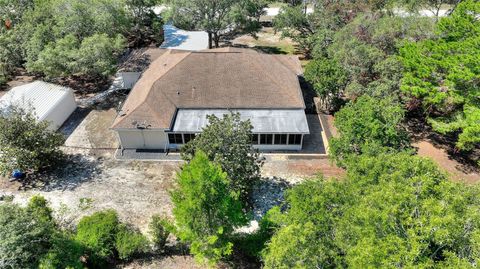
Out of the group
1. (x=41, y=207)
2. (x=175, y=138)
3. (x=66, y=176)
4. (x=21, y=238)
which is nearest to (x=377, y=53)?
(x=175, y=138)

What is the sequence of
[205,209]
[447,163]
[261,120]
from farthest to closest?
1. [261,120]
2. [447,163]
3. [205,209]

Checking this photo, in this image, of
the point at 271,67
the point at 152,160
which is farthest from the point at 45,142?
the point at 271,67

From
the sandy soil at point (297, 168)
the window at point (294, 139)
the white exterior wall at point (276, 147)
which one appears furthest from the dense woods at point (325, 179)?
the white exterior wall at point (276, 147)

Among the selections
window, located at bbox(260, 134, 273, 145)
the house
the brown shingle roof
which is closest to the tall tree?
the house

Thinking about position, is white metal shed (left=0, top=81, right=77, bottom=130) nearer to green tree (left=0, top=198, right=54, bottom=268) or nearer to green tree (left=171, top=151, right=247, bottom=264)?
green tree (left=0, top=198, right=54, bottom=268)

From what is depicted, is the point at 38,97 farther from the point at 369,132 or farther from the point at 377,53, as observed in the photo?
the point at 377,53

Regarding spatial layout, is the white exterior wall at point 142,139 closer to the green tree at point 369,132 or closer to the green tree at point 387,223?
the green tree at point 369,132

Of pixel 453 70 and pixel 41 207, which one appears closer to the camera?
pixel 41 207
